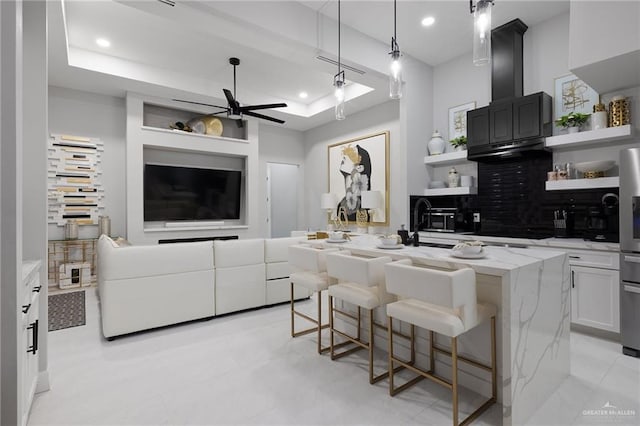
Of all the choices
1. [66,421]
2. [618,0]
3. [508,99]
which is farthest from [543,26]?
[66,421]

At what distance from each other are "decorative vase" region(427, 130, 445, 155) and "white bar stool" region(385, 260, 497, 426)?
3242 millimetres

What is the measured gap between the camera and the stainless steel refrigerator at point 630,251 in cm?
255

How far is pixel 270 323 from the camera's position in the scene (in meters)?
3.33

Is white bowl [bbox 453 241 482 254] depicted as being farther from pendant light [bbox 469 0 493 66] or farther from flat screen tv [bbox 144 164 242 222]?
flat screen tv [bbox 144 164 242 222]

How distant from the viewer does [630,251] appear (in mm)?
2602

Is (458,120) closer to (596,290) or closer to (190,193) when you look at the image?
(596,290)

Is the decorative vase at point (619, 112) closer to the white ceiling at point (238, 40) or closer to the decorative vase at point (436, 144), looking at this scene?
the white ceiling at point (238, 40)

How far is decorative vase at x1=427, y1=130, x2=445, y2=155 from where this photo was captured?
467 centimetres

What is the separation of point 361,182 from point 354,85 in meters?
1.69

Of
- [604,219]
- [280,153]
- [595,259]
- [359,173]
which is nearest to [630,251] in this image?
[595,259]

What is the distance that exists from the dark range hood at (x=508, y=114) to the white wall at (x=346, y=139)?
1024 millimetres

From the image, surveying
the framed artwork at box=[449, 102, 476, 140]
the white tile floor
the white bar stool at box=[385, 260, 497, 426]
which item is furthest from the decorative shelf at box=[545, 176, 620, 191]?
the white bar stool at box=[385, 260, 497, 426]

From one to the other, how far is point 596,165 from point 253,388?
12.6 ft

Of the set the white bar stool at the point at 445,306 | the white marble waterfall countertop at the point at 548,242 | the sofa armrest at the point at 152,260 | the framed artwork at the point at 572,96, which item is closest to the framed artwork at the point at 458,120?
the framed artwork at the point at 572,96
